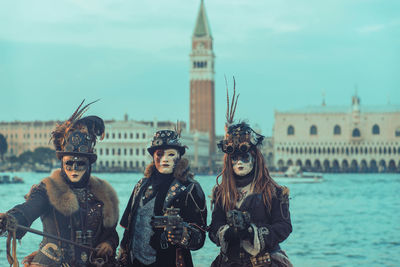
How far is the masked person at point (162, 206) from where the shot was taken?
372 cm

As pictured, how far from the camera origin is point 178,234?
3.48 metres

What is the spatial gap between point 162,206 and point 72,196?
48 cm

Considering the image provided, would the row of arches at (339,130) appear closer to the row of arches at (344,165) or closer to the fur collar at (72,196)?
the row of arches at (344,165)

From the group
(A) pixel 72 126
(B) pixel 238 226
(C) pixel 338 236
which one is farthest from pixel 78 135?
(C) pixel 338 236

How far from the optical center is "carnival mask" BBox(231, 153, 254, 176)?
3.70m

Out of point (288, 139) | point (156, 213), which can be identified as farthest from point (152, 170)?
point (288, 139)

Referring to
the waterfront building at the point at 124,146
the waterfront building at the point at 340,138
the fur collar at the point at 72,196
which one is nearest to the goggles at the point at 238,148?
the fur collar at the point at 72,196

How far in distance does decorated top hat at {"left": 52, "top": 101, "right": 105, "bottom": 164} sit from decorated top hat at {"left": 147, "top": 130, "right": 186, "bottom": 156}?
304 mm

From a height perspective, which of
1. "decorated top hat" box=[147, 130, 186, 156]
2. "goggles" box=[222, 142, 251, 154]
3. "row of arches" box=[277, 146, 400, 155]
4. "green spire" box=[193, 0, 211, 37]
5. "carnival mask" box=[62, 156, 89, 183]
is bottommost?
"carnival mask" box=[62, 156, 89, 183]

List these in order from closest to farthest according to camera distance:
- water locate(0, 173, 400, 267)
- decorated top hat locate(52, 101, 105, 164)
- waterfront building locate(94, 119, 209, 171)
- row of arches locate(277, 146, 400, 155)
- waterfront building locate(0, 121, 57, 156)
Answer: decorated top hat locate(52, 101, 105, 164)
water locate(0, 173, 400, 267)
row of arches locate(277, 146, 400, 155)
waterfront building locate(94, 119, 209, 171)
waterfront building locate(0, 121, 57, 156)

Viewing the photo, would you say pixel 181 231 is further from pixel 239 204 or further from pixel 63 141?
pixel 63 141

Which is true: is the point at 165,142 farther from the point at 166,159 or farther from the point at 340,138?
the point at 340,138

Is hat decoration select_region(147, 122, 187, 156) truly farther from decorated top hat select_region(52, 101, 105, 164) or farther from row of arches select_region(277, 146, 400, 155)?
row of arches select_region(277, 146, 400, 155)

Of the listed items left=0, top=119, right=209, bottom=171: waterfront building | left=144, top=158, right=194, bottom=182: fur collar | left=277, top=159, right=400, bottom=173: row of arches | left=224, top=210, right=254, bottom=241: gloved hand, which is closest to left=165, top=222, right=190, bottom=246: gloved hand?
left=224, top=210, right=254, bottom=241: gloved hand
